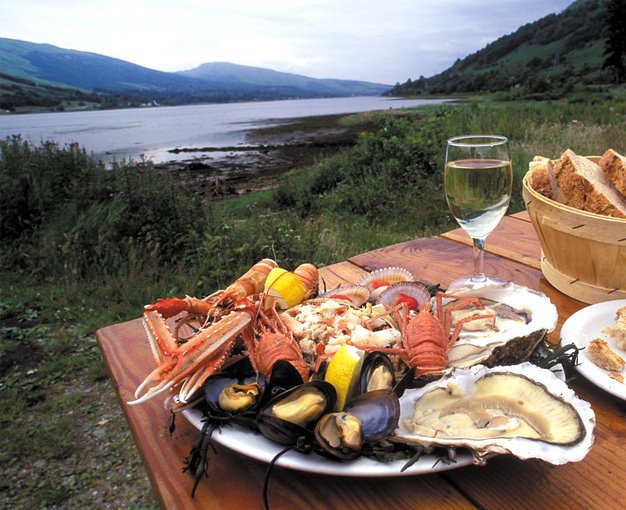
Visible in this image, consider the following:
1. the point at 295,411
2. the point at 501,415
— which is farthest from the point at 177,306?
the point at 501,415

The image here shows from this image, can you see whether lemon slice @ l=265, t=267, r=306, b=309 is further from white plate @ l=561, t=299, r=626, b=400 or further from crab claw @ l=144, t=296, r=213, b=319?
white plate @ l=561, t=299, r=626, b=400

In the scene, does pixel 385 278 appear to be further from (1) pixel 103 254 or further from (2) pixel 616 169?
(1) pixel 103 254

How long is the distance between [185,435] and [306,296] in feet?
1.96

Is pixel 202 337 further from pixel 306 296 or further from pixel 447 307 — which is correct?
pixel 447 307

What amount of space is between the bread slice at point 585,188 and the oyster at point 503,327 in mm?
519

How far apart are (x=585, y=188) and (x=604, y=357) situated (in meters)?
0.70

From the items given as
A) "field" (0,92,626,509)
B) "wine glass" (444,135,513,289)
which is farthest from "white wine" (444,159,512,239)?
"field" (0,92,626,509)

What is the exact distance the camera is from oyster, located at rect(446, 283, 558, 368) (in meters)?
1.00

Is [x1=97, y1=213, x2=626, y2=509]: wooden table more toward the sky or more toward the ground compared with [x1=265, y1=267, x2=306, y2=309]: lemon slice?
more toward the ground

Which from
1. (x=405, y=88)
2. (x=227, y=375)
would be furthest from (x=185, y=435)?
(x=405, y=88)

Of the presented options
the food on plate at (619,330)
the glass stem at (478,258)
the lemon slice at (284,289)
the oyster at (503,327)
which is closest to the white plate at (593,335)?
the food on plate at (619,330)

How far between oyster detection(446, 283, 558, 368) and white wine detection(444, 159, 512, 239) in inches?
11.0

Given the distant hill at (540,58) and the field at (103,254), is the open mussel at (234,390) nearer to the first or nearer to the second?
the field at (103,254)

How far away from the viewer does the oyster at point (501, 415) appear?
76 cm
